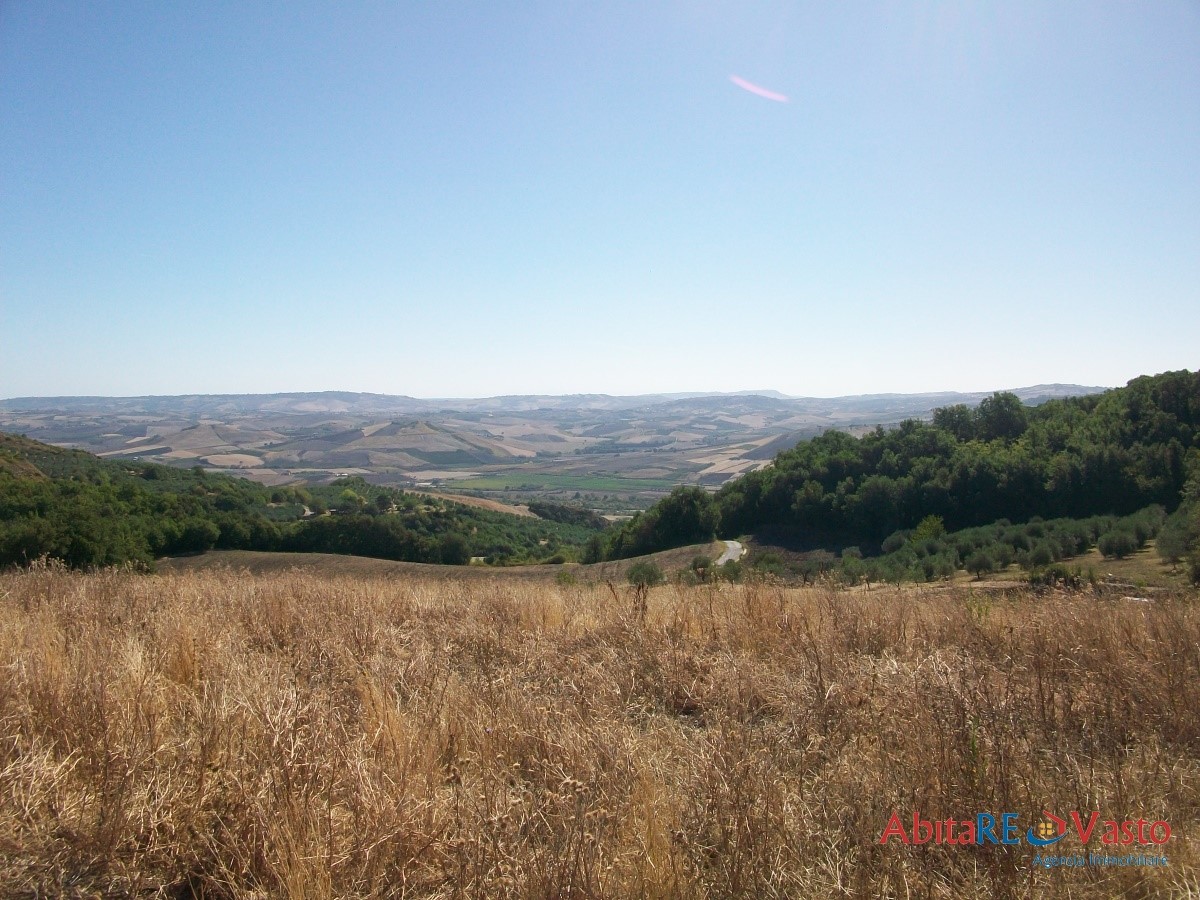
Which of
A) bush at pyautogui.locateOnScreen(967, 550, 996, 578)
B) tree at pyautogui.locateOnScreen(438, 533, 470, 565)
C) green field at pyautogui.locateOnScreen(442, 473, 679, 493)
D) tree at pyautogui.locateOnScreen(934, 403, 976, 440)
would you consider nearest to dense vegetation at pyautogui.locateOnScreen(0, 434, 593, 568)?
tree at pyautogui.locateOnScreen(438, 533, 470, 565)

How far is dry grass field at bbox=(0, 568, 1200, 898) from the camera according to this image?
7.53 feet

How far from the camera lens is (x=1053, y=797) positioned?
265cm

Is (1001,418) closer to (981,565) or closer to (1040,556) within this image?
(1040,556)

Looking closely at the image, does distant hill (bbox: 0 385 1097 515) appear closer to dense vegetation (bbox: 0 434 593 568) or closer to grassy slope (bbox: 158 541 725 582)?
dense vegetation (bbox: 0 434 593 568)

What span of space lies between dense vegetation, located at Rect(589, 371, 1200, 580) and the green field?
178 ft

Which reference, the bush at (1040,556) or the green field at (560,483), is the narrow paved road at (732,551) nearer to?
the bush at (1040,556)

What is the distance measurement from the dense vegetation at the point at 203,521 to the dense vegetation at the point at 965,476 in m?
14.7

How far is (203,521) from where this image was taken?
3969 cm

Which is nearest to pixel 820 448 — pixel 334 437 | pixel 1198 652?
pixel 1198 652

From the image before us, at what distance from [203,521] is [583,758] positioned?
43848 millimetres

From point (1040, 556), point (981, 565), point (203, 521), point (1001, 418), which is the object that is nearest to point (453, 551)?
point (203, 521)

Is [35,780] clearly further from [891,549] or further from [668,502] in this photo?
[668,502]

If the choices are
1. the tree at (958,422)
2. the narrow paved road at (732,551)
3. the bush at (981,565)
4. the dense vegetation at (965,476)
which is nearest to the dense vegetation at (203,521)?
the narrow paved road at (732,551)

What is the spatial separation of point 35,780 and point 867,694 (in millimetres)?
3852
